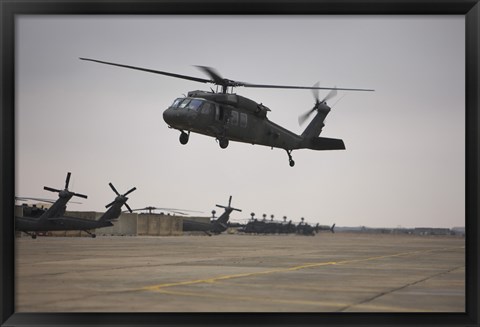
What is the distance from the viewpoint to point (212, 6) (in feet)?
36.0

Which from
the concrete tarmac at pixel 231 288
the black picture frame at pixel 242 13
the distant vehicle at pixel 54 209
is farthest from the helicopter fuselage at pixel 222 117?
the black picture frame at pixel 242 13

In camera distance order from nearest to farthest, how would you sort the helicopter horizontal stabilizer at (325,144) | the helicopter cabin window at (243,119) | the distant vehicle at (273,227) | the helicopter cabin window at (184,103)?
the helicopter cabin window at (184,103)
the helicopter cabin window at (243,119)
the helicopter horizontal stabilizer at (325,144)
the distant vehicle at (273,227)

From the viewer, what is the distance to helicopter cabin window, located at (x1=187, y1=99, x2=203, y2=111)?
2955 centimetres

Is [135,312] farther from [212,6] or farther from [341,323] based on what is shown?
[212,6]

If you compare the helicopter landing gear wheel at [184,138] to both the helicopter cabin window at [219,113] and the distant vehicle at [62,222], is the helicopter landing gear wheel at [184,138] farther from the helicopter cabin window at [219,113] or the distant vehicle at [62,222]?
the distant vehicle at [62,222]

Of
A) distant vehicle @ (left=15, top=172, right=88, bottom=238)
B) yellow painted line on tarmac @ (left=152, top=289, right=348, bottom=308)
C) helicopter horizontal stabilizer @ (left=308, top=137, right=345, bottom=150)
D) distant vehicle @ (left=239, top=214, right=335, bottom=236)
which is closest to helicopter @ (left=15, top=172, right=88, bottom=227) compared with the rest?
distant vehicle @ (left=15, top=172, right=88, bottom=238)

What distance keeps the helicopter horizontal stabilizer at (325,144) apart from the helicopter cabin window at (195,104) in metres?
10.9

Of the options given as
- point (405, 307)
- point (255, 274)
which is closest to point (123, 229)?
point (255, 274)

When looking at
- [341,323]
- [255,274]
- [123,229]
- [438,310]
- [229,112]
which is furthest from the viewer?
[123,229]

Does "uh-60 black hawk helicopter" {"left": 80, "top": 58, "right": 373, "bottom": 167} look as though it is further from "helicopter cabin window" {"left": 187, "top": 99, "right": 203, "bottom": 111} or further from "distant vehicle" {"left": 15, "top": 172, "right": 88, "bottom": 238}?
"distant vehicle" {"left": 15, "top": 172, "right": 88, "bottom": 238}

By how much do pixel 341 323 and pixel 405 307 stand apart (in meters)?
2.10

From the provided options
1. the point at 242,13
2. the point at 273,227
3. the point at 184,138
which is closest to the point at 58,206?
the point at 184,138

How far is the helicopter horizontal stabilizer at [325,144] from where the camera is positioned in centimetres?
3788

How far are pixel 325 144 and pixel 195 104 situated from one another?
→ 11331 mm
